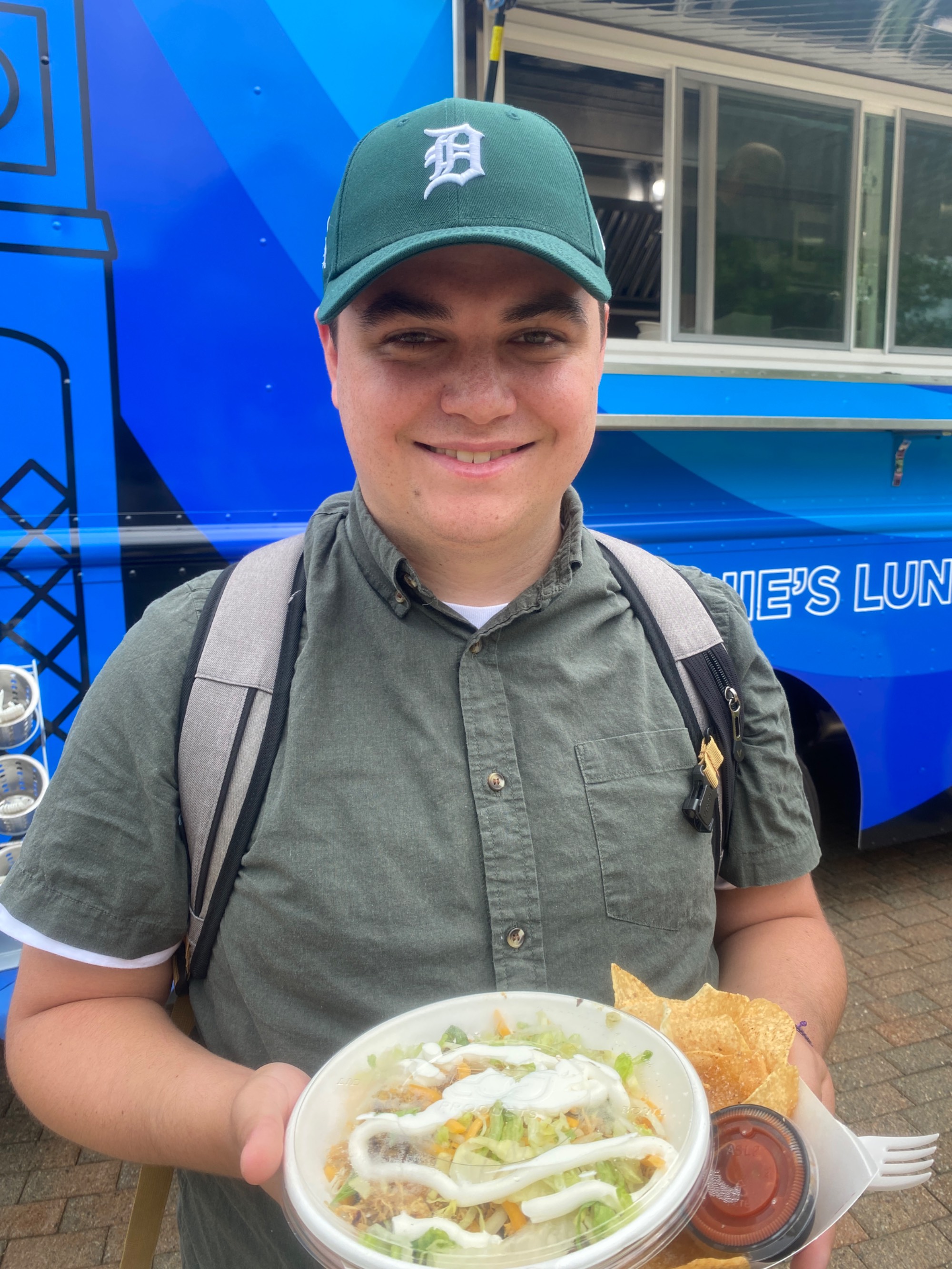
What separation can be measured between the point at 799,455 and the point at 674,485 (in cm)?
48

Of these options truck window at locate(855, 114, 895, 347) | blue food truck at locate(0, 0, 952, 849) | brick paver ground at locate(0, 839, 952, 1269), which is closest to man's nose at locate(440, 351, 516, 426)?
blue food truck at locate(0, 0, 952, 849)

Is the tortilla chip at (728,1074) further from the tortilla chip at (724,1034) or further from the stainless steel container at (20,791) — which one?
the stainless steel container at (20,791)

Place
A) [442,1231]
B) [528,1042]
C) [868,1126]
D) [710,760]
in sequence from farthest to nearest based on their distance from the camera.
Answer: [868,1126] < [710,760] < [528,1042] < [442,1231]

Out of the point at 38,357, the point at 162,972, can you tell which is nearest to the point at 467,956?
the point at 162,972

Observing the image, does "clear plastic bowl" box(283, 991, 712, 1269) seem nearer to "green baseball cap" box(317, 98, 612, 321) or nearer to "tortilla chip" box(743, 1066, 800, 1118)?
"tortilla chip" box(743, 1066, 800, 1118)

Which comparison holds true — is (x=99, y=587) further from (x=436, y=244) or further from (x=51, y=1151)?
(x=51, y=1151)

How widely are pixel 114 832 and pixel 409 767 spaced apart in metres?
0.35

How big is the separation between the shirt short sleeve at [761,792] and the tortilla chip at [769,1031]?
360mm

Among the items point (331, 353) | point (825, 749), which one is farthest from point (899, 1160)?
point (825, 749)

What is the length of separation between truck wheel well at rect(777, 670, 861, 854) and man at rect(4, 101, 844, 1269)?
6.41ft

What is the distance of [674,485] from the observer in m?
2.65

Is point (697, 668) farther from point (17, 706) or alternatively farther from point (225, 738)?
point (17, 706)

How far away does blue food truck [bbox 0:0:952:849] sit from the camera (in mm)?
1966

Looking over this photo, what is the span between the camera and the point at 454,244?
1.05m
